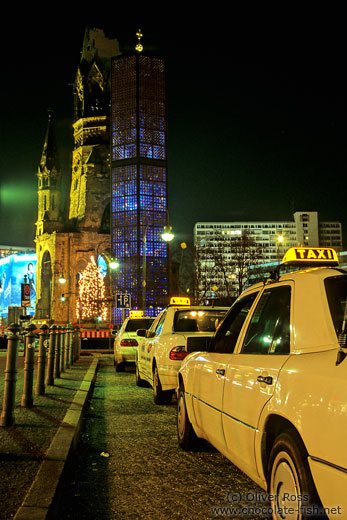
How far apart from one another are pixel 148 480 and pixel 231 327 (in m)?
1.71

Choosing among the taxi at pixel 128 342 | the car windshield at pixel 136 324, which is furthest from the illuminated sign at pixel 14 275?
the car windshield at pixel 136 324

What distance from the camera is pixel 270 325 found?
14.1 feet

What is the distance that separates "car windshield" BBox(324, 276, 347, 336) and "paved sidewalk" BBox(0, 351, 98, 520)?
2.26m

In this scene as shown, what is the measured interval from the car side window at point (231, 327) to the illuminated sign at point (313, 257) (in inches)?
26.6

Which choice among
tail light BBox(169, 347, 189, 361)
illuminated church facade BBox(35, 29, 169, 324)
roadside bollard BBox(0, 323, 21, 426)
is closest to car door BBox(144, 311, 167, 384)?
tail light BBox(169, 347, 189, 361)

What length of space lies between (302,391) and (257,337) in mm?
1355

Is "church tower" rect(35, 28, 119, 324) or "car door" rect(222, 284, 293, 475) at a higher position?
"church tower" rect(35, 28, 119, 324)

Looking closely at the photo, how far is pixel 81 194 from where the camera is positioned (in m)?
93.7

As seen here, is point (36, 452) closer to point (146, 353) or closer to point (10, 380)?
point (10, 380)

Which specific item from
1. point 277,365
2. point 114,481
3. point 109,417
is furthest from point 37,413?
point 277,365

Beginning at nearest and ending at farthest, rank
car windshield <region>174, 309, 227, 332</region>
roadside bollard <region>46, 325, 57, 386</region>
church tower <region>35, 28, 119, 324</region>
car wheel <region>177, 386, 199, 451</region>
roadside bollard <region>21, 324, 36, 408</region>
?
car wheel <region>177, 386, 199, 451</region> → roadside bollard <region>21, 324, 36, 408</region> → car windshield <region>174, 309, 227, 332</region> → roadside bollard <region>46, 325, 57, 386</region> → church tower <region>35, 28, 119, 324</region>

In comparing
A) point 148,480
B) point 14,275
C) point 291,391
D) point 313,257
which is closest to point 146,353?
point 148,480

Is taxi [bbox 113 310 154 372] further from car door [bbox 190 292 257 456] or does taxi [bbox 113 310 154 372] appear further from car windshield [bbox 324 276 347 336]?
car windshield [bbox 324 276 347 336]

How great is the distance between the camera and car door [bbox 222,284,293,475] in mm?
3721
